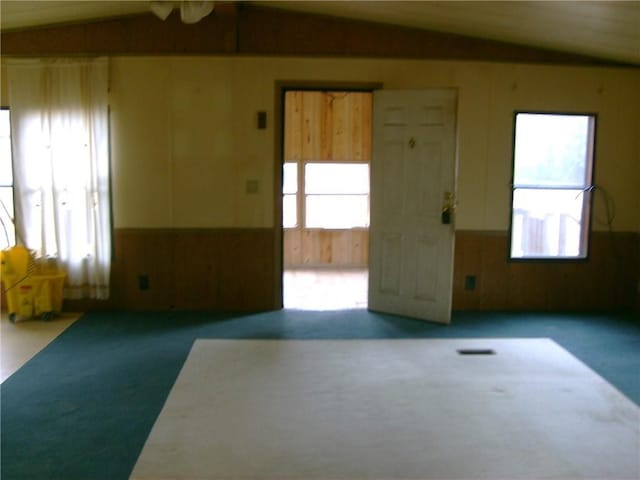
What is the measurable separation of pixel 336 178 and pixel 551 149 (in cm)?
330

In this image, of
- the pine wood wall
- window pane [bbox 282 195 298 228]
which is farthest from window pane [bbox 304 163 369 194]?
window pane [bbox 282 195 298 228]

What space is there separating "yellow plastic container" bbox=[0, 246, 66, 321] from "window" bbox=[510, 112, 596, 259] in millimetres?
4234

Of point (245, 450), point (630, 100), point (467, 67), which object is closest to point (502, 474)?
point (245, 450)

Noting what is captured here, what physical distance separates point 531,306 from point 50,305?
4397 millimetres

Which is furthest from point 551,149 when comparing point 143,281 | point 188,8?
point 143,281

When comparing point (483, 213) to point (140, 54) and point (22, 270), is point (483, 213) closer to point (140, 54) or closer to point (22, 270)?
point (140, 54)

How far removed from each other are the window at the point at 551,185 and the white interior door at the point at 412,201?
94cm

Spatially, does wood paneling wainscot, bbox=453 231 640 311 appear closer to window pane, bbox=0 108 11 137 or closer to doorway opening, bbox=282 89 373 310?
doorway opening, bbox=282 89 373 310

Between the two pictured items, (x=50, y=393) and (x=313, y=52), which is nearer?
(x=50, y=393)

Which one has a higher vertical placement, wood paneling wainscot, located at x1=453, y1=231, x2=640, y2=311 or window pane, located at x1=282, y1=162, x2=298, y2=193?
window pane, located at x1=282, y1=162, x2=298, y2=193

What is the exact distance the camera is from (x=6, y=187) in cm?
538

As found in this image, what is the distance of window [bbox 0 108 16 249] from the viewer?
17.5ft

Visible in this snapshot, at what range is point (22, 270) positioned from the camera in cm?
504

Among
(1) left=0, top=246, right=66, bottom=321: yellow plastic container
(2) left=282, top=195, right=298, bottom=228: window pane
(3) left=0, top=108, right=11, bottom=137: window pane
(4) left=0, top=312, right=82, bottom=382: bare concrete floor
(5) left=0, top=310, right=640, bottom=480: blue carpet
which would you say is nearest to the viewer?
(5) left=0, top=310, right=640, bottom=480: blue carpet
